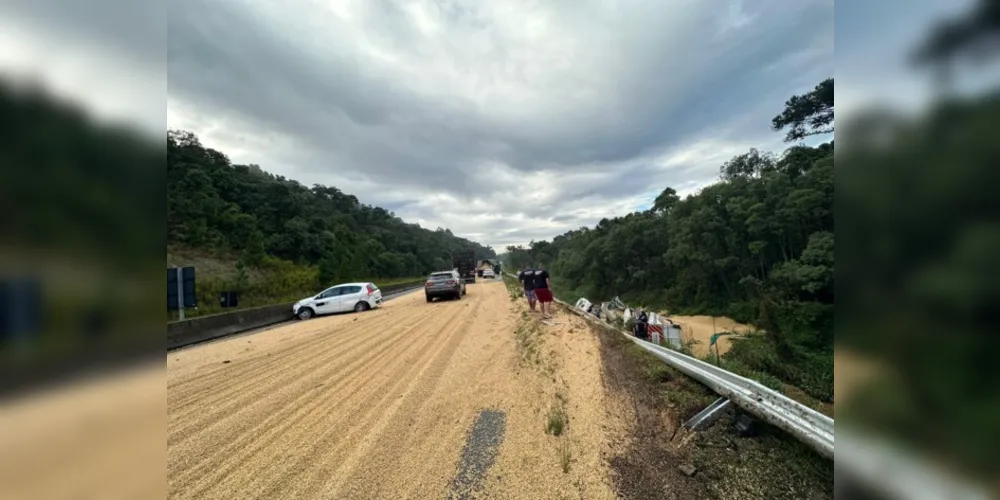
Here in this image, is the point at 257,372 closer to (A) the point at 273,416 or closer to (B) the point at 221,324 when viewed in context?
(A) the point at 273,416

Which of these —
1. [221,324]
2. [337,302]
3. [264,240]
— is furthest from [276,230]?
[221,324]

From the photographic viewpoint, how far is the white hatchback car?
15711 mm

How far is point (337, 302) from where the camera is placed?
15898 mm

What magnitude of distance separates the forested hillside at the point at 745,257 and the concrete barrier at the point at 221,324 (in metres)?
12.8

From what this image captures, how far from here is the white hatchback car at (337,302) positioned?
1571 cm

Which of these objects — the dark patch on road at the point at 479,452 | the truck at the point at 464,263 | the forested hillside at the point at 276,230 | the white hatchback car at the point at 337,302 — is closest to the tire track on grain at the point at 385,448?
the dark patch on road at the point at 479,452

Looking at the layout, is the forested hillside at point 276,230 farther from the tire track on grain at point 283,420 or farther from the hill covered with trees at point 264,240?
the tire track on grain at point 283,420

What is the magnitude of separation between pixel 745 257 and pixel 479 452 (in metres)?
34.1

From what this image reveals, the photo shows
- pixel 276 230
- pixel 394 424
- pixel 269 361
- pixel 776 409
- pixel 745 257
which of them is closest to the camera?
pixel 776 409

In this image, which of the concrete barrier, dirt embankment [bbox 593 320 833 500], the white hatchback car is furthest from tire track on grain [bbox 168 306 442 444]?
the white hatchback car

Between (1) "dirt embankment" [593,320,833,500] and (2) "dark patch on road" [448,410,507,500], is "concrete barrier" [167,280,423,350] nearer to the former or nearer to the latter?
(2) "dark patch on road" [448,410,507,500]

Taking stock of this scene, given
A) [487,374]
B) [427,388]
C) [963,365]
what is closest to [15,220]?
[963,365]

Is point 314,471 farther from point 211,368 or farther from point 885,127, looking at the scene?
point 211,368

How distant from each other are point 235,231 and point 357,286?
16.7 metres
